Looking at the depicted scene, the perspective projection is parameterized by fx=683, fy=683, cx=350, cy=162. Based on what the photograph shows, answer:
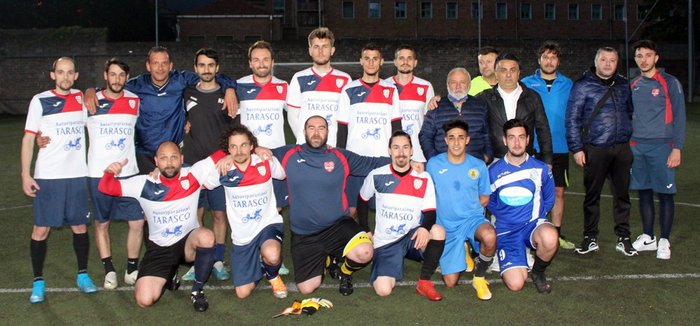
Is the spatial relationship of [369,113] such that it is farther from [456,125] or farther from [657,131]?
[657,131]

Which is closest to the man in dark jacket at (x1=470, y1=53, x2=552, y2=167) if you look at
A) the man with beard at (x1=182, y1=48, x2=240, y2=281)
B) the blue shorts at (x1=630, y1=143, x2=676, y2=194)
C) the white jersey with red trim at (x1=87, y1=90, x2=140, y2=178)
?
the blue shorts at (x1=630, y1=143, x2=676, y2=194)

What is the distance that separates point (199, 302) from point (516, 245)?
2491 millimetres

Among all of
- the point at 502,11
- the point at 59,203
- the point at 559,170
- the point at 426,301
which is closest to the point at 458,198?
the point at 426,301

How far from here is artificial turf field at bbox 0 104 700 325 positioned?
470cm

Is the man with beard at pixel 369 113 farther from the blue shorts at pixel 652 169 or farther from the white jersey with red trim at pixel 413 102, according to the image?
the blue shorts at pixel 652 169

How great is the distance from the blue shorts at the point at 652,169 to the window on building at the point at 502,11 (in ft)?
146

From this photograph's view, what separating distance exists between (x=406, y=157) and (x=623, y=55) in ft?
93.9

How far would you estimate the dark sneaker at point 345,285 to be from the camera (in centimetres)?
531

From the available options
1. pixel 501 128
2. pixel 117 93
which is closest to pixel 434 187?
pixel 501 128

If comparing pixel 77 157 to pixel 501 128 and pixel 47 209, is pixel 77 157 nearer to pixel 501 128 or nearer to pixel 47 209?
pixel 47 209

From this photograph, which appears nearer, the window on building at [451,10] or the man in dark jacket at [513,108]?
the man in dark jacket at [513,108]

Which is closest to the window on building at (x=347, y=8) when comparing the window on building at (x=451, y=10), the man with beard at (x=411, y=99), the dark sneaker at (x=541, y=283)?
the window on building at (x=451, y=10)

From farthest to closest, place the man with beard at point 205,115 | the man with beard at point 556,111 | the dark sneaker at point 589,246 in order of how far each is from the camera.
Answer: the man with beard at point 556,111 → the dark sneaker at point 589,246 → the man with beard at point 205,115

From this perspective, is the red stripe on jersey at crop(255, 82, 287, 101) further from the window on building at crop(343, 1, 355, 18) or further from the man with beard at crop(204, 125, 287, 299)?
the window on building at crop(343, 1, 355, 18)
